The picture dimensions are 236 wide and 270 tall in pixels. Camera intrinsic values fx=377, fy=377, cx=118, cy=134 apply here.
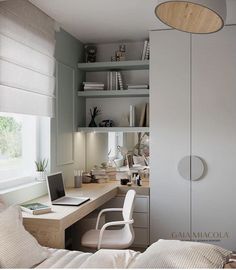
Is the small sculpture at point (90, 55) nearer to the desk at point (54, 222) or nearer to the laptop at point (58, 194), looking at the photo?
the laptop at point (58, 194)

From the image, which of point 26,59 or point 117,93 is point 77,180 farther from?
point 26,59

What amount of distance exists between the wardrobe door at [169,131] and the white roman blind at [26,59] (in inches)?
43.7

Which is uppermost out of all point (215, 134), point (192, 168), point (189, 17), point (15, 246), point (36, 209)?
point (189, 17)

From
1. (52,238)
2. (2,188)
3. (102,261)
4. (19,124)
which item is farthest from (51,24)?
(102,261)

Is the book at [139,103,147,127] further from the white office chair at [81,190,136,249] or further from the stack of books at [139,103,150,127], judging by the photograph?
the white office chair at [81,190,136,249]

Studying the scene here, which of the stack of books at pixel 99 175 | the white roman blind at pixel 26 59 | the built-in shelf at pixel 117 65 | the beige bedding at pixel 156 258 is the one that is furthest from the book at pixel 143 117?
the beige bedding at pixel 156 258

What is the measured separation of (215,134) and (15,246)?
241cm

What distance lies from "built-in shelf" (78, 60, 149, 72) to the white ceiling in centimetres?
32

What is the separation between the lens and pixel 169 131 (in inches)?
158

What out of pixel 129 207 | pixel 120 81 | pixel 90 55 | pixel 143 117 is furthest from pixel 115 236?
pixel 90 55

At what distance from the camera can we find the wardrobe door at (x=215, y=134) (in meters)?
3.89

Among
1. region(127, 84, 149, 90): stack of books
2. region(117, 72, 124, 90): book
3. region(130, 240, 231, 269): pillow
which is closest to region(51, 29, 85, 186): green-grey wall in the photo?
region(117, 72, 124, 90): book

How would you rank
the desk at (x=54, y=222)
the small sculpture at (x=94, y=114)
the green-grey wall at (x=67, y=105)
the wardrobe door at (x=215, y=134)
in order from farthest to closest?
the small sculpture at (x=94, y=114) → the green-grey wall at (x=67, y=105) → the wardrobe door at (x=215, y=134) → the desk at (x=54, y=222)

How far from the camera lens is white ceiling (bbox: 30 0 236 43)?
11.2 feet
